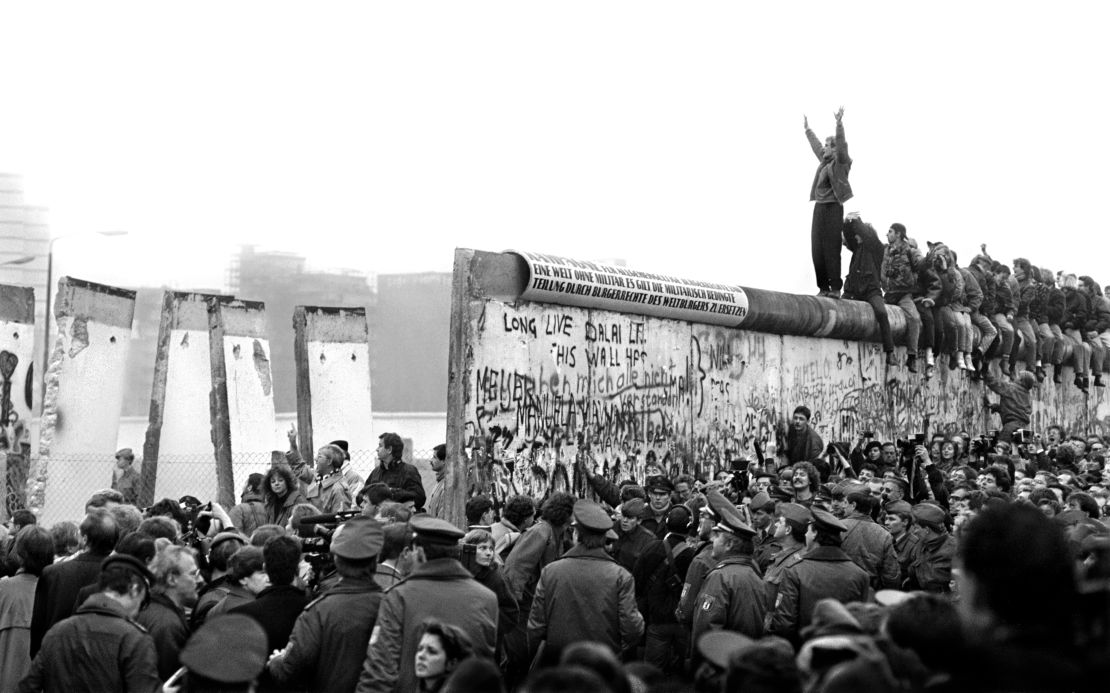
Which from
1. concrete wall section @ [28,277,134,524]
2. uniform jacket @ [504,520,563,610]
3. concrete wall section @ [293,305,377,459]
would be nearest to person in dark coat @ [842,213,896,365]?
concrete wall section @ [293,305,377,459]

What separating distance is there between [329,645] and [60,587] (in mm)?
2030

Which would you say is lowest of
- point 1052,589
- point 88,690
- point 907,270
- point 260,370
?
point 88,690

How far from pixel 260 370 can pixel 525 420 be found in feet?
24.0

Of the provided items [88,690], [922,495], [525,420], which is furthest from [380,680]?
[922,495]

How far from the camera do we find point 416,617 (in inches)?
298

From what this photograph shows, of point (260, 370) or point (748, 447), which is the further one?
point (260, 370)

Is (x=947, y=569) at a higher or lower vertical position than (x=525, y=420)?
lower

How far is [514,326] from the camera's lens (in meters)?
16.0

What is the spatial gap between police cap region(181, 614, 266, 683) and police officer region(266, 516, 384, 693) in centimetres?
133

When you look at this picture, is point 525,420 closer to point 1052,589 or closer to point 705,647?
point 705,647

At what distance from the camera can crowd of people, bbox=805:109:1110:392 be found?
2384 cm

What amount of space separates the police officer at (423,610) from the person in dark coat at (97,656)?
41.3 inches

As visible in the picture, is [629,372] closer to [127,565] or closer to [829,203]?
[829,203]

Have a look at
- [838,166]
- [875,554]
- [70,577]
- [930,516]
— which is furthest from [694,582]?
[838,166]
